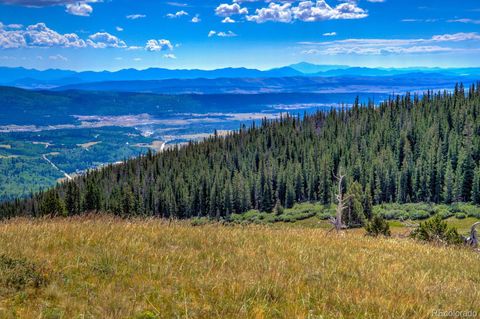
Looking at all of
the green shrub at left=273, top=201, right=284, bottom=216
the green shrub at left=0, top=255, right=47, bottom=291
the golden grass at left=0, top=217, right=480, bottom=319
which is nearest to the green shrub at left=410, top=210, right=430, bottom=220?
the green shrub at left=273, top=201, right=284, bottom=216

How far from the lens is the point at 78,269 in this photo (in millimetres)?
10078

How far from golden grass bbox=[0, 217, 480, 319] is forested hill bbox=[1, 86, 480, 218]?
108975 millimetres

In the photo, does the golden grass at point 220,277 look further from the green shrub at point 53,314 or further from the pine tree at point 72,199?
the pine tree at point 72,199

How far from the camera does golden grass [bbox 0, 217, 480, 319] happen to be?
7984mm

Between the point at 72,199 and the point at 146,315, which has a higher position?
the point at 146,315

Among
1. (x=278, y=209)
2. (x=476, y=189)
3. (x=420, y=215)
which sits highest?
(x=476, y=189)

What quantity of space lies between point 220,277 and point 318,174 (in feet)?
518

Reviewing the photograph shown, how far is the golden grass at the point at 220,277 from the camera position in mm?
7984

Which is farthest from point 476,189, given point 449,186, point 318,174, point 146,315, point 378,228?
point 146,315

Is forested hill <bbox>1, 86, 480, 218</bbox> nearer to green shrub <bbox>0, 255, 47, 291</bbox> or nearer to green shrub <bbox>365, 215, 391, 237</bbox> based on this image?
green shrub <bbox>365, 215, 391, 237</bbox>

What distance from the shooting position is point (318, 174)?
16475 cm

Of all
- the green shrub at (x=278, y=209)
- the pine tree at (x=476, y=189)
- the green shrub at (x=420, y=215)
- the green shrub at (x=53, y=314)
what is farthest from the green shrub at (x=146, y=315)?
the green shrub at (x=278, y=209)

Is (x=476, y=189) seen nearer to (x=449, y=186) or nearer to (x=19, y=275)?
(x=449, y=186)

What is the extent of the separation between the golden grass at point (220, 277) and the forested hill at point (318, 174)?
10897cm
